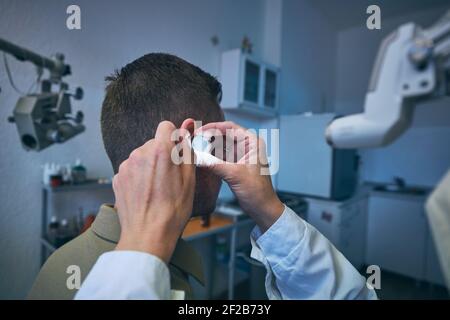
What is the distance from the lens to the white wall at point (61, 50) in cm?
52

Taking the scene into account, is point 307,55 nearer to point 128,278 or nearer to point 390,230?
point 390,230

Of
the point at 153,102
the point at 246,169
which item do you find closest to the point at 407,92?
the point at 246,169

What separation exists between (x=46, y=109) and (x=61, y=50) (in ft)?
0.67

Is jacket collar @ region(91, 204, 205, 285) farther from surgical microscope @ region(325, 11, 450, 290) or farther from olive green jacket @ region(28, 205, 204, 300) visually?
surgical microscope @ region(325, 11, 450, 290)

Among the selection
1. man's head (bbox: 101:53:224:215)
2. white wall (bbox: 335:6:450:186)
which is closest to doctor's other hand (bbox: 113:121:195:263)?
man's head (bbox: 101:53:224:215)

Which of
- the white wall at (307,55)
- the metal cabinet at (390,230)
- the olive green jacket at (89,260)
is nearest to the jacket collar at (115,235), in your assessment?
the olive green jacket at (89,260)

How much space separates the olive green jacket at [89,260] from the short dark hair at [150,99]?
13cm

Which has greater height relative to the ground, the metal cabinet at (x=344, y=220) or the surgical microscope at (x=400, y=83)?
the surgical microscope at (x=400, y=83)

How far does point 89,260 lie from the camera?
0.47 meters

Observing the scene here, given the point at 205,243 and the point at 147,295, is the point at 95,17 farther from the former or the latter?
the point at 205,243

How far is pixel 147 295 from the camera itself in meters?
0.29

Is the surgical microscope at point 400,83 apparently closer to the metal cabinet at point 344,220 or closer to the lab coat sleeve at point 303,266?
the lab coat sleeve at point 303,266
